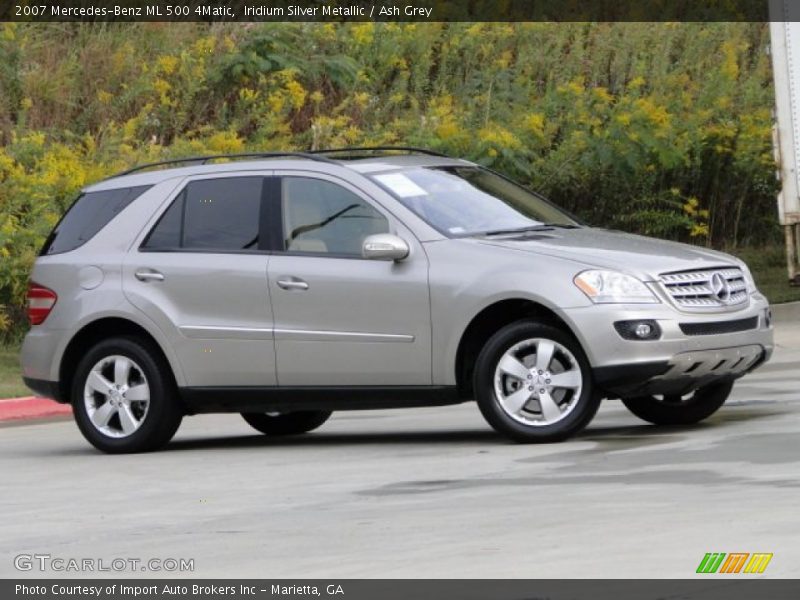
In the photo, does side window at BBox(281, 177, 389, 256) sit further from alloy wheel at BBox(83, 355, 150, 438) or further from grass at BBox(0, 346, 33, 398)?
grass at BBox(0, 346, 33, 398)

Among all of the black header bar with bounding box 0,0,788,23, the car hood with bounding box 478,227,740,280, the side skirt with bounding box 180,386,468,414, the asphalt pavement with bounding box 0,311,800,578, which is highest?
the black header bar with bounding box 0,0,788,23

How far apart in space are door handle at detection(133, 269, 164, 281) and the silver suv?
0.02m

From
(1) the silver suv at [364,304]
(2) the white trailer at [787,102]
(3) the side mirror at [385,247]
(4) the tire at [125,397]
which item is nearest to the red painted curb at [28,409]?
(1) the silver suv at [364,304]

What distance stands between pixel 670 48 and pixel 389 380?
1679 centimetres

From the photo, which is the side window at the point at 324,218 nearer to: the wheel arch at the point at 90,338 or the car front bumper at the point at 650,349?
the wheel arch at the point at 90,338

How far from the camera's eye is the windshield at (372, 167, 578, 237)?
39.7 ft

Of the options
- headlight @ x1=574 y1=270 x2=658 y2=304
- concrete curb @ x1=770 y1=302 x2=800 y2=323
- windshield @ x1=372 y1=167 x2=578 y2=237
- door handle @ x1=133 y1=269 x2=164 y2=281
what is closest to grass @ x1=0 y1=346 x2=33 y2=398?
door handle @ x1=133 y1=269 x2=164 y2=281

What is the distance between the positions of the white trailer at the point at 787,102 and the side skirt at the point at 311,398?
8527mm

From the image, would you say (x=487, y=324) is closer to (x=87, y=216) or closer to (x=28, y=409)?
(x=87, y=216)

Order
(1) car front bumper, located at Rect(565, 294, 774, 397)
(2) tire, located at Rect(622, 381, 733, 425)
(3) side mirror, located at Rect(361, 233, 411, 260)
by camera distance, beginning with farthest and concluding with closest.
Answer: (2) tire, located at Rect(622, 381, 733, 425) < (3) side mirror, located at Rect(361, 233, 411, 260) < (1) car front bumper, located at Rect(565, 294, 774, 397)

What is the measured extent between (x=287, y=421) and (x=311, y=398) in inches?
63.8

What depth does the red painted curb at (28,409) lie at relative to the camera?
52.9ft

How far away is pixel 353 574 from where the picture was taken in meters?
7.57

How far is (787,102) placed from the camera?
19.5m
